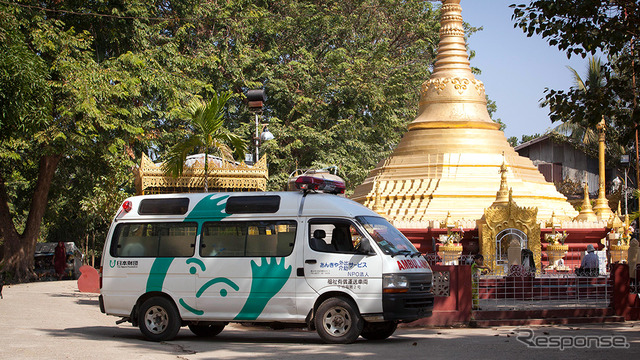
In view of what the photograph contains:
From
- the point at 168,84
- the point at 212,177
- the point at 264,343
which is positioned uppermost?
the point at 168,84

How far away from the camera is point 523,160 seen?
28469 mm

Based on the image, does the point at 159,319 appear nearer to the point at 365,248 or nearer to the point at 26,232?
the point at 365,248

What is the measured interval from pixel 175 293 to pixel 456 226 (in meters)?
12.7

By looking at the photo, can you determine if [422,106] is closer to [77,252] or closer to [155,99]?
[155,99]

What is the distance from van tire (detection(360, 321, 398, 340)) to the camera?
483 inches

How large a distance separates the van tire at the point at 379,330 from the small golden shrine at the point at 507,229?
10.9 m

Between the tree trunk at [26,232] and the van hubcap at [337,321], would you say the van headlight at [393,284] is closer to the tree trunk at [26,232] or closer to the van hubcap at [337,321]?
the van hubcap at [337,321]

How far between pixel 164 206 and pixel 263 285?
2.23m

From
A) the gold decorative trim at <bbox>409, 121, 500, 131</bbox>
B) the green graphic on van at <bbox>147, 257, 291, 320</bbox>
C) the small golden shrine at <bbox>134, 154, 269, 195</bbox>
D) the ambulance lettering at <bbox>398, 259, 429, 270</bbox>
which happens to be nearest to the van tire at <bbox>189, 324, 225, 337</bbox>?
the green graphic on van at <bbox>147, 257, 291, 320</bbox>

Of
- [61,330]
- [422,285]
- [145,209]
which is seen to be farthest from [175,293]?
[422,285]

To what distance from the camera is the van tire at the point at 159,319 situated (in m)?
12.4

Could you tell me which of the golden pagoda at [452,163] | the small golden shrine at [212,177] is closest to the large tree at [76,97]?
the small golden shrine at [212,177]

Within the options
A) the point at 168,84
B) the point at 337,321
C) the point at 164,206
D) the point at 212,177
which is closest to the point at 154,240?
the point at 164,206

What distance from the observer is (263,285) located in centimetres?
1204
